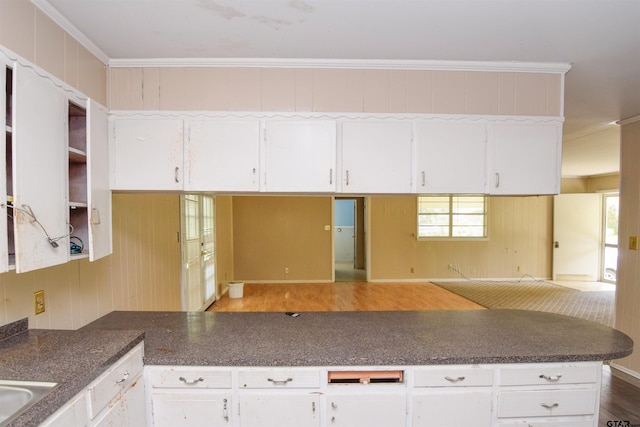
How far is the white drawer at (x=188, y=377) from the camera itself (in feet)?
4.81

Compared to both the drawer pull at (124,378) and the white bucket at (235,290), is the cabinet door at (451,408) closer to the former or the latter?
the drawer pull at (124,378)

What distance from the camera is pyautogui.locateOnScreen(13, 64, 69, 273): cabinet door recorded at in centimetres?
114

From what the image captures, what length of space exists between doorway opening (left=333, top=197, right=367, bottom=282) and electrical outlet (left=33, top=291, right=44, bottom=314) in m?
7.03

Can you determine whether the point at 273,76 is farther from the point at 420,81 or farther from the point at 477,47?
the point at 477,47

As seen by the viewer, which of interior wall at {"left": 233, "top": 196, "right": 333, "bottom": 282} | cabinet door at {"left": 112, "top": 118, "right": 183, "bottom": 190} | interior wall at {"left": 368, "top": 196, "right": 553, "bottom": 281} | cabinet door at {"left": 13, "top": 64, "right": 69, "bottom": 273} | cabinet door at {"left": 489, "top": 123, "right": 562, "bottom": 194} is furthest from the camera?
interior wall at {"left": 368, "top": 196, "right": 553, "bottom": 281}

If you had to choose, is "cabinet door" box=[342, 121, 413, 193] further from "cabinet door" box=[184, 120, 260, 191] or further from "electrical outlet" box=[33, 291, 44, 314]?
"electrical outlet" box=[33, 291, 44, 314]

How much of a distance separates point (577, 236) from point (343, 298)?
5530 mm

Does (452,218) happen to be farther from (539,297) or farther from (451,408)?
(451,408)

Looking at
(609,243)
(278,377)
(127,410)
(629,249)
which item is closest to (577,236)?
(609,243)

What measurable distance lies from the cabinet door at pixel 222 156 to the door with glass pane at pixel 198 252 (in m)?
1.82

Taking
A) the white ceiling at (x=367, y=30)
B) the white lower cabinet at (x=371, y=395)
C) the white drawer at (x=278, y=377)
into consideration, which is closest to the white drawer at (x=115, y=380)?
the white lower cabinet at (x=371, y=395)

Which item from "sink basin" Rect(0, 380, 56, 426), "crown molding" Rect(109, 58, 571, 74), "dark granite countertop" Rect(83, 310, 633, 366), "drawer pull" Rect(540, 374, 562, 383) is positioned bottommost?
"drawer pull" Rect(540, 374, 562, 383)

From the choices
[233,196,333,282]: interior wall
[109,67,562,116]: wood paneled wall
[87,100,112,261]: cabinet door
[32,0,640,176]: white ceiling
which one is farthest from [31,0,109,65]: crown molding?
[233,196,333,282]: interior wall

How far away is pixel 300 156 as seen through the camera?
6.10 feet
